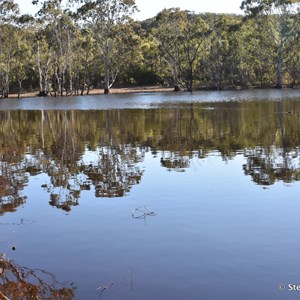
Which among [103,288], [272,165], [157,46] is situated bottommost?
[103,288]

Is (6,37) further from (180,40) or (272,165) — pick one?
(272,165)

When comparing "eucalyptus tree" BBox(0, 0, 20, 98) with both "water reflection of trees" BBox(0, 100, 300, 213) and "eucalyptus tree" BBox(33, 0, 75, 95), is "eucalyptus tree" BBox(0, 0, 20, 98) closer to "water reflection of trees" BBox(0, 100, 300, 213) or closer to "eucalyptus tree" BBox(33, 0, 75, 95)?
"eucalyptus tree" BBox(33, 0, 75, 95)

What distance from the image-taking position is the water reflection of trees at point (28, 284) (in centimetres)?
611

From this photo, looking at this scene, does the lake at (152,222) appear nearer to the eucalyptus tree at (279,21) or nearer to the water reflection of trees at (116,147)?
the water reflection of trees at (116,147)

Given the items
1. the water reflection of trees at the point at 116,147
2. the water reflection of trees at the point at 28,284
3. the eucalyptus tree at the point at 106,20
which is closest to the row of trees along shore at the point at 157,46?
the eucalyptus tree at the point at 106,20

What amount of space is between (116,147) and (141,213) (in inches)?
365

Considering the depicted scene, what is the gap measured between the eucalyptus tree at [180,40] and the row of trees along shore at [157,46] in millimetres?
149

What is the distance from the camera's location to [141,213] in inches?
379

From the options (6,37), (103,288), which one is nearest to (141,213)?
(103,288)

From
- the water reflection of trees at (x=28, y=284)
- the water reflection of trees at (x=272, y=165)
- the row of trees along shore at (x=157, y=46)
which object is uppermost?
the row of trees along shore at (x=157, y=46)

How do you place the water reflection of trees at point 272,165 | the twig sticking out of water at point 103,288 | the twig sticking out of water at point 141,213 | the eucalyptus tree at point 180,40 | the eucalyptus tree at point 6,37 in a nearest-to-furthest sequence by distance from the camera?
the twig sticking out of water at point 103,288
the twig sticking out of water at point 141,213
the water reflection of trees at point 272,165
the eucalyptus tree at point 6,37
the eucalyptus tree at point 180,40

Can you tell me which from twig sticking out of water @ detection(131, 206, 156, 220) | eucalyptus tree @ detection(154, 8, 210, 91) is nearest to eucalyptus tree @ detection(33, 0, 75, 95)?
eucalyptus tree @ detection(154, 8, 210, 91)

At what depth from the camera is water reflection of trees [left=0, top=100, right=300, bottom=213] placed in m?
12.5

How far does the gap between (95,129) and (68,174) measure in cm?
1202
